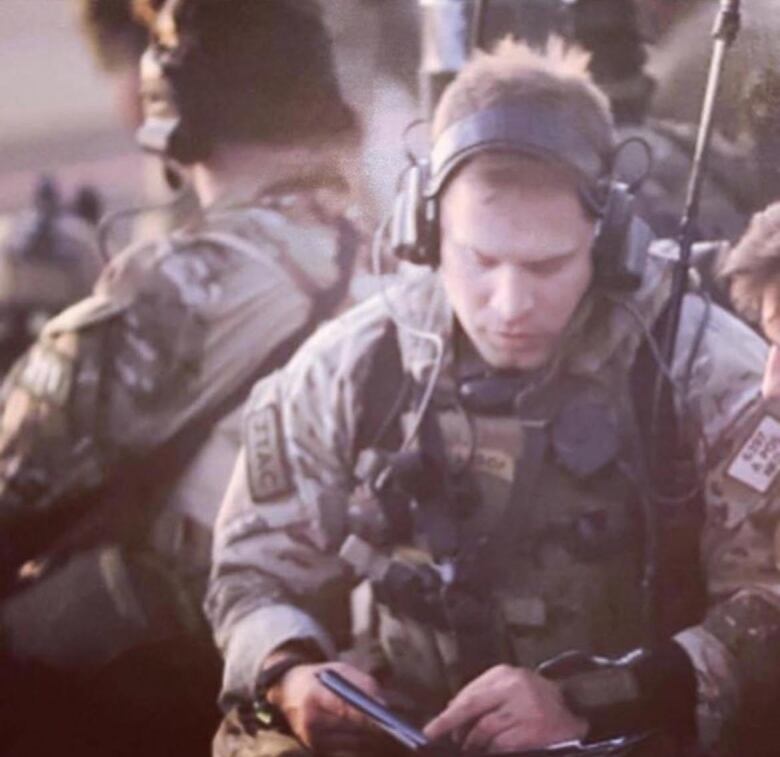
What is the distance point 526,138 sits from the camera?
2.95 m

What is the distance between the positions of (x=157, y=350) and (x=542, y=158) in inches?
23.1

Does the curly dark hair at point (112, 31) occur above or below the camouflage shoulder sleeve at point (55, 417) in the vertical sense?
above

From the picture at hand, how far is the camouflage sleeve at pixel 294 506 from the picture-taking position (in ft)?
10.1

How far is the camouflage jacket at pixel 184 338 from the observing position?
3100 millimetres

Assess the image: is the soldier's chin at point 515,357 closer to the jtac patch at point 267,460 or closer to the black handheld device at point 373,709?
the jtac patch at point 267,460

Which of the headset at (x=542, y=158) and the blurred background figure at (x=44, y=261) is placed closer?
the headset at (x=542, y=158)

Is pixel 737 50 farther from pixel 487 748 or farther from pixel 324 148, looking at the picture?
pixel 487 748

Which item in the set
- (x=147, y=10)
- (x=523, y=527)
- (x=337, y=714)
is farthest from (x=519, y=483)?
(x=147, y=10)

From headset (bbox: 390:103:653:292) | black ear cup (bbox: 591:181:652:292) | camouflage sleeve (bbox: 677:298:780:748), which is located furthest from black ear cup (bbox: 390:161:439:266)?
camouflage sleeve (bbox: 677:298:780:748)

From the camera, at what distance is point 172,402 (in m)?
3.10

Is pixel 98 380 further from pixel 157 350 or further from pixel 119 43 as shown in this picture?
pixel 119 43

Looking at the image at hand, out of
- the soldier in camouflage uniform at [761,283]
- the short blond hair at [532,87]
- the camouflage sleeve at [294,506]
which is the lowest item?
the camouflage sleeve at [294,506]

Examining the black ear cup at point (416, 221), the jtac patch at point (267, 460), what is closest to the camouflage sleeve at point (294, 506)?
the jtac patch at point (267, 460)

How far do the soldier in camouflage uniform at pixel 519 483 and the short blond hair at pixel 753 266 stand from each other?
39mm
